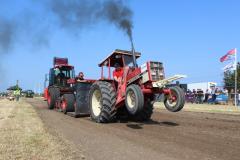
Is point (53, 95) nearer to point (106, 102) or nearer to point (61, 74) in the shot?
point (61, 74)

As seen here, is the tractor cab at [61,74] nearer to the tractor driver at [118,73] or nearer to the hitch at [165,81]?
the tractor driver at [118,73]

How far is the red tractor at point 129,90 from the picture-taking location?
471 inches

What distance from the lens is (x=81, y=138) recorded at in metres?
9.80

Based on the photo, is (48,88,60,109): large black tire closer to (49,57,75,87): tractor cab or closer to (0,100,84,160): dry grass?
(49,57,75,87): tractor cab

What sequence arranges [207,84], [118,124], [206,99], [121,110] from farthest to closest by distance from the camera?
1. [207,84]
2. [206,99]
3. [121,110]
4. [118,124]

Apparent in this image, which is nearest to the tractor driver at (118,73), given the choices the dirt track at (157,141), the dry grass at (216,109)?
the dirt track at (157,141)

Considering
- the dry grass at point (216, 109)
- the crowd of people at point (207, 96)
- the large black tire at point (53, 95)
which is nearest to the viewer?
the dry grass at point (216, 109)

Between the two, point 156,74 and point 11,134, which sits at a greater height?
point 156,74

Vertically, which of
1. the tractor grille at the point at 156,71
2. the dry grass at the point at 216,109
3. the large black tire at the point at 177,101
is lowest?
the dry grass at the point at 216,109

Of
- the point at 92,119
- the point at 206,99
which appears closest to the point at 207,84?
the point at 206,99

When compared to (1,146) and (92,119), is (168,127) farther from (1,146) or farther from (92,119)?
(1,146)

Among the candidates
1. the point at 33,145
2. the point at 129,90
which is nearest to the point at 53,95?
the point at 129,90

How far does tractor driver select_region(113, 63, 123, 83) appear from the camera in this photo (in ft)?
44.6

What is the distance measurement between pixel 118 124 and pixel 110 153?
552 cm
